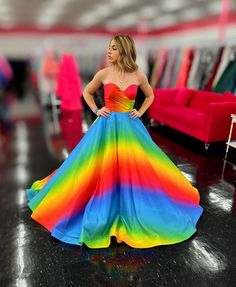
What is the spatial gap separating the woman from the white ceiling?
8655 mm

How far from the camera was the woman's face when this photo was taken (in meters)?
1.86

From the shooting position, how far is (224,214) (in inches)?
97.0

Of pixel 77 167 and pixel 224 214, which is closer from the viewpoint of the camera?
pixel 77 167

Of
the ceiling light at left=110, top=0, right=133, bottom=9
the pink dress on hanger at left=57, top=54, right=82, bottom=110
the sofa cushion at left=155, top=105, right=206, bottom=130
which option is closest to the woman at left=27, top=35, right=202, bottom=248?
the sofa cushion at left=155, top=105, right=206, bottom=130

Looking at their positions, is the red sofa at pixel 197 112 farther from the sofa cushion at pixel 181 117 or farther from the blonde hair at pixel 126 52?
the blonde hair at pixel 126 52

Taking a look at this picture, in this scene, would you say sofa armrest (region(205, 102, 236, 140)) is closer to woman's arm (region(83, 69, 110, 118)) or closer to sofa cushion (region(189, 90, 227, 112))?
sofa cushion (region(189, 90, 227, 112))

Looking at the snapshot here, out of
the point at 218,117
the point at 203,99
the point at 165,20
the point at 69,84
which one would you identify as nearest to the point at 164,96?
the point at 203,99

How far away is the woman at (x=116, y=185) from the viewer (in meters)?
1.96

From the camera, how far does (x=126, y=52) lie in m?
1.84

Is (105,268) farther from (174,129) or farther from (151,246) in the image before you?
(174,129)

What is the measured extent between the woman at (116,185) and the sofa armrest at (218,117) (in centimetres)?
228

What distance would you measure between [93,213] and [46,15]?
1256 cm

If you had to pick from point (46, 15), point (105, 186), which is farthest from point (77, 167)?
point (46, 15)

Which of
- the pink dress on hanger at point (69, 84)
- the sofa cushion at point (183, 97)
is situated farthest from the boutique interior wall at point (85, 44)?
the sofa cushion at point (183, 97)
